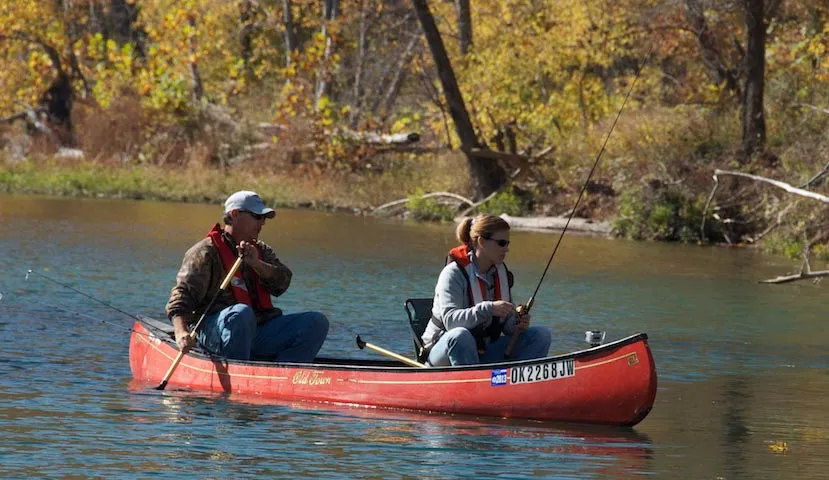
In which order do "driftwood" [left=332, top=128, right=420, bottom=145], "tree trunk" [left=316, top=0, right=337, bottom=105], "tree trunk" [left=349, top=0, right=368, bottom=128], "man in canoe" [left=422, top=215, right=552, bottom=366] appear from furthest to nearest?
1. "tree trunk" [left=349, top=0, right=368, bottom=128]
2. "tree trunk" [left=316, top=0, right=337, bottom=105]
3. "driftwood" [left=332, top=128, right=420, bottom=145]
4. "man in canoe" [left=422, top=215, right=552, bottom=366]

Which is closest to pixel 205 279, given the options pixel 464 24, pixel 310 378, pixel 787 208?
pixel 310 378

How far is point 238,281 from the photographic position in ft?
33.8

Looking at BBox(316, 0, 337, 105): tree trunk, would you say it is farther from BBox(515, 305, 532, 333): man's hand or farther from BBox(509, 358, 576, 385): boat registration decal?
BBox(509, 358, 576, 385): boat registration decal

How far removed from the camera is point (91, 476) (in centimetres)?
777

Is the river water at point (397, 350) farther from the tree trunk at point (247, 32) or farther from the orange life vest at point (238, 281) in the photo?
the tree trunk at point (247, 32)

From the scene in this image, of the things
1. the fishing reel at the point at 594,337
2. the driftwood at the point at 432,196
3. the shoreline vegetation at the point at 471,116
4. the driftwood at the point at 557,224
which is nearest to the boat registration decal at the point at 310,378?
the fishing reel at the point at 594,337

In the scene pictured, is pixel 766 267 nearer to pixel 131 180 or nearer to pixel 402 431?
pixel 402 431

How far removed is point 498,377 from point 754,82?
18.2 m

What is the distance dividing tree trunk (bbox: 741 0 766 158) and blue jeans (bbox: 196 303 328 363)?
17321 millimetres

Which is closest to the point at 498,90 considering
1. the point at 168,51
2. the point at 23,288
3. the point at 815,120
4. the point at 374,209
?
the point at 374,209

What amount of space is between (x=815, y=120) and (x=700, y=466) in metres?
18.7

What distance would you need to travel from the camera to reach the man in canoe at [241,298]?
1006 centimetres

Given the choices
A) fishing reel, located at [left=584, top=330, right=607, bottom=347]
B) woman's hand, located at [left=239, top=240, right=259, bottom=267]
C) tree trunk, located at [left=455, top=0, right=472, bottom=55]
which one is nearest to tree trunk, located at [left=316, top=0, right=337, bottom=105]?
tree trunk, located at [left=455, top=0, right=472, bottom=55]

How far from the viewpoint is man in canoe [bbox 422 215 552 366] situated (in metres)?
9.42
